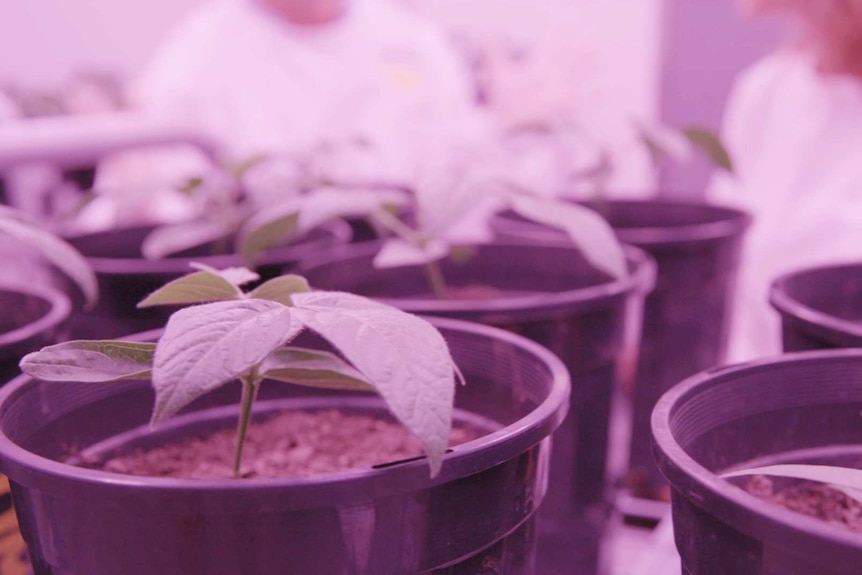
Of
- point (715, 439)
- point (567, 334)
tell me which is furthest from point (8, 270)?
point (715, 439)

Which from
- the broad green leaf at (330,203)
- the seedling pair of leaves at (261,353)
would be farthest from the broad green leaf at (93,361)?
the broad green leaf at (330,203)

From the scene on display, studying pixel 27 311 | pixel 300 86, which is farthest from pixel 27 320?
pixel 300 86

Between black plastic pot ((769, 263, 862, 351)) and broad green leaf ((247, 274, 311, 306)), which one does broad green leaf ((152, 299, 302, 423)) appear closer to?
broad green leaf ((247, 274, 311, 306))

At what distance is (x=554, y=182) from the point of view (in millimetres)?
1684

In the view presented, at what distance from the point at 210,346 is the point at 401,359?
0.21ft

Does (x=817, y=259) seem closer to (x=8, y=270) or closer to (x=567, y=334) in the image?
(x=567, y=334)

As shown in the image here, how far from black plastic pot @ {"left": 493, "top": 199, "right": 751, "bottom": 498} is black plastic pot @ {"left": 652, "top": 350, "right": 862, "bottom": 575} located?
Answer: 30 centimetres

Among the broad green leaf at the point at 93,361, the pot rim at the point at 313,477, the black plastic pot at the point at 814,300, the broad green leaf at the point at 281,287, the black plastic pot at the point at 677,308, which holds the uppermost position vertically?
the broad green leaf at the point at 281,287

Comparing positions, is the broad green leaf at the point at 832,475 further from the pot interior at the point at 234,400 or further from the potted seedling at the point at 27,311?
the potted seedling at the point at 27,311

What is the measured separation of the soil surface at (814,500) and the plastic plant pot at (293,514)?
0.10m

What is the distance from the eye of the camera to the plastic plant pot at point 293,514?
28cm

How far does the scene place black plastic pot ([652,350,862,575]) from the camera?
0.25m

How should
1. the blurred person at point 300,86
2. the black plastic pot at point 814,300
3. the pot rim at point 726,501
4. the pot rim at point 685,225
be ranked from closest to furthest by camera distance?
the pot rim at point 726,501, the black plastic pot at point 814,300, the pot rim at point 685,225, the blurred person at point 300,86

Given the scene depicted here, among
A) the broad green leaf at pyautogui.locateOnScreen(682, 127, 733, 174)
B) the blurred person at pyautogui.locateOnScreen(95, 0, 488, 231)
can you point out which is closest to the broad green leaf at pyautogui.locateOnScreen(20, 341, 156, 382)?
the broad green leaf at pyautogui.locateOnScreen(682, 127, 733, 174)
